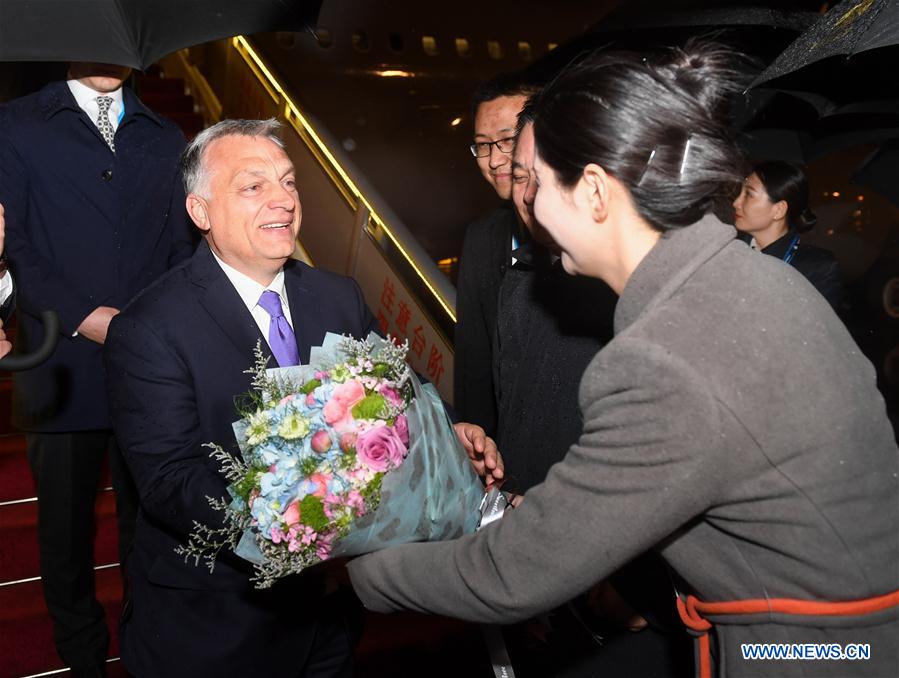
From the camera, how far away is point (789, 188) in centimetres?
370

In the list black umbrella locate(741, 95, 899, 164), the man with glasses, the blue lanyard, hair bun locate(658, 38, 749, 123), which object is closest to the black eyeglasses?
the man with glasses

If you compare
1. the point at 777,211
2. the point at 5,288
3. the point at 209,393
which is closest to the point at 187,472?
the point at 209,393

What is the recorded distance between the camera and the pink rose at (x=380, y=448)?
1.51 meters

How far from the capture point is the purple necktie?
2.19 m

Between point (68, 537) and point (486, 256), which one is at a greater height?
point (486, 256)

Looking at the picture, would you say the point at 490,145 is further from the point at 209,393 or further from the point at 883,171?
the point at 209,393

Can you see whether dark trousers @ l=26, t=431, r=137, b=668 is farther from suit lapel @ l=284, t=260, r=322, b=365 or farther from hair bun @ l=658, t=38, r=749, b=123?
hair bun @ l=658, t=38, r=749, b=123

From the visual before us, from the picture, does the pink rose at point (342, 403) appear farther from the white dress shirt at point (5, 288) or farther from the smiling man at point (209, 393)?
the white dress shirt at point (5, 288)

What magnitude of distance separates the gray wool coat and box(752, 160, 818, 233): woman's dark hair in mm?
2568

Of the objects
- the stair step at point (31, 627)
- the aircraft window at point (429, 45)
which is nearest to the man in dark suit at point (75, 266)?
the stair step at point (31, 627)

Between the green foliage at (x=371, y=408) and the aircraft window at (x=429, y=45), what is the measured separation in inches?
473

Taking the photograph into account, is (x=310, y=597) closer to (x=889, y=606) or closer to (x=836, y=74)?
(x=889, y=606)

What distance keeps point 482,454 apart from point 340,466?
2.54 feet

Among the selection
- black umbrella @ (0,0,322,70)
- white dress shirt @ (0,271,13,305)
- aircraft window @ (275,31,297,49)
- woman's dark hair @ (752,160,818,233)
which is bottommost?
woman's dark hair @ (752,160,818,233)
